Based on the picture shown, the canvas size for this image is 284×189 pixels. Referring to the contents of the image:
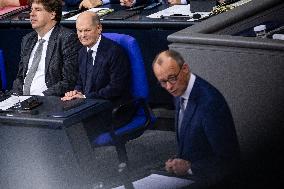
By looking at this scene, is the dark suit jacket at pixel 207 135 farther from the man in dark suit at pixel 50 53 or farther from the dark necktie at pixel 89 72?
the man in dark suit at pixel 50 53

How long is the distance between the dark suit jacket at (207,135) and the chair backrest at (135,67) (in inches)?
43.7

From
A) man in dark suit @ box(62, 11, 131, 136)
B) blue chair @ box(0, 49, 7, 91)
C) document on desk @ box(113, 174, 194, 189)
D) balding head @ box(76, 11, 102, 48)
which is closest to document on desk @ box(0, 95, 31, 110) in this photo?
man in dark suit @ box(62, 11, 131, 136)

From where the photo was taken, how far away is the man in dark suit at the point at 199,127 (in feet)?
9.15

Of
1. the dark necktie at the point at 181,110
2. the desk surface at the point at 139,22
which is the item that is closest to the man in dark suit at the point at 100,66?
the dark necktie at the point at 181,110

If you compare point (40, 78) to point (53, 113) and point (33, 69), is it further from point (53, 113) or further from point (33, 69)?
point (53, 113)

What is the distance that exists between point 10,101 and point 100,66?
71cm

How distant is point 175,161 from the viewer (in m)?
2.79

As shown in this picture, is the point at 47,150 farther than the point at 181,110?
Yes

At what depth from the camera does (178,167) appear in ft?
9.09

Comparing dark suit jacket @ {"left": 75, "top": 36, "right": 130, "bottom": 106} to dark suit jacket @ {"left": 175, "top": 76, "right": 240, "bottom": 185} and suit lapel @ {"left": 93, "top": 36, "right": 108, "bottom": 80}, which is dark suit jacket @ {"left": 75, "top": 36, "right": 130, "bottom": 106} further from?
dark suit jacket @ {"left": 175, "top": 76, "right": 240, "bottom": 185}

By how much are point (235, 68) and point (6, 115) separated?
1.25m

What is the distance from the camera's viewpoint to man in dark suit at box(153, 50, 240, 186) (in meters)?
2.79

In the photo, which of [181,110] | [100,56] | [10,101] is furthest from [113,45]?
[181,110]

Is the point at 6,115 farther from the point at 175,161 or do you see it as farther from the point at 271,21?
the point at 271,21
